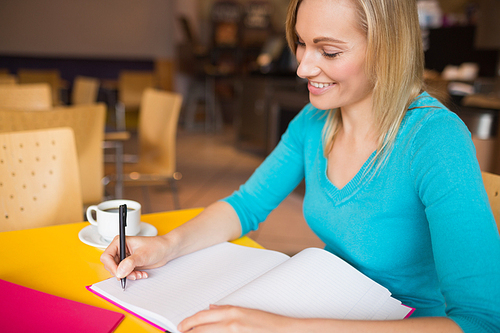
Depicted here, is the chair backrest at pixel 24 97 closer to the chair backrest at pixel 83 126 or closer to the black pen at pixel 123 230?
the chair backrest at pixel 83 126

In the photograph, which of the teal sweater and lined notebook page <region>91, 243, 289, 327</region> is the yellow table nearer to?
lined notebook page <region>91, 243, 289, 327</region>

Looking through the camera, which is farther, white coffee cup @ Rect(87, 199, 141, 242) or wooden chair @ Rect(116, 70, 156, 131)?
wooden chair @ Rect(116, 70, 156, 131)

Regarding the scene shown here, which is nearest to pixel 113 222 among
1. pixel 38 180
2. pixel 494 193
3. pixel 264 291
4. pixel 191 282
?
pixel 191 282

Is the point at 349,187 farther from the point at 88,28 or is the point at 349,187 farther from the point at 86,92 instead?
the point at 88,28

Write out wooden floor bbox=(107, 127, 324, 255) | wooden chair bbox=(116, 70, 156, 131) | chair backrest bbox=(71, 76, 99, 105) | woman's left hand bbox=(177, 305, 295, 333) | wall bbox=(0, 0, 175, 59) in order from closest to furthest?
woman's left hand bbox=(177, 305, 295, 333) → wooden floor bbox=(107, 127, 324, 255) → chair backrest bbox=(71, 76, 99, 105) → wooden chair bbox=(116, 70, 156, 131) → wall bbox=(0, 0, 175, 59)

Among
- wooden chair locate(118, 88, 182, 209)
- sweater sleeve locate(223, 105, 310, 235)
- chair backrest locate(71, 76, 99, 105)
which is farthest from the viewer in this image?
chair backrest locate(71, 76, 99, 105)

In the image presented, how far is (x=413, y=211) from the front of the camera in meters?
0.81

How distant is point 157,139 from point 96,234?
1.90 meters

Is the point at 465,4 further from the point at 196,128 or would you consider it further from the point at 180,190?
the point at 180,190

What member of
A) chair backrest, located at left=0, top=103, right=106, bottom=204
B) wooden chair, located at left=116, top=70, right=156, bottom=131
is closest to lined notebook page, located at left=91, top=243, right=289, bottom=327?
chair backrest, located at left=0, top=103, right=106, bottom=204

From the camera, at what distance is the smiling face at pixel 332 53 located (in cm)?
79

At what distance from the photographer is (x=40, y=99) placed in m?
3.16

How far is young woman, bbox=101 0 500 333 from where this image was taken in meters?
0.61

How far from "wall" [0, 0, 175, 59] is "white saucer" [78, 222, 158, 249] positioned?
24.5 feet
